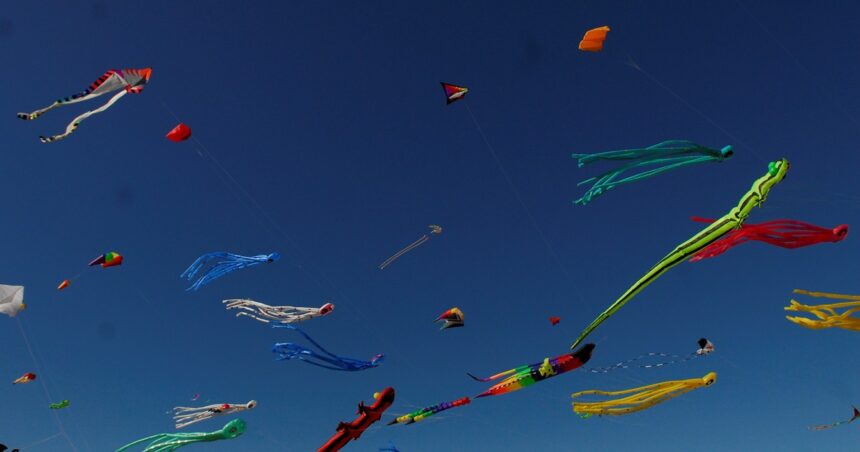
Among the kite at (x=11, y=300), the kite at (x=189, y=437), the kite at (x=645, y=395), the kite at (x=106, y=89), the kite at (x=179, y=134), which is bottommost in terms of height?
the kite at (x=645, y=395)

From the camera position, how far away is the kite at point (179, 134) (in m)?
26.4

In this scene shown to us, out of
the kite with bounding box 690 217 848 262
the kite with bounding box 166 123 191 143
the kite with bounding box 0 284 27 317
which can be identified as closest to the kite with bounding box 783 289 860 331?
the kite with bounding box 690 217 848 262

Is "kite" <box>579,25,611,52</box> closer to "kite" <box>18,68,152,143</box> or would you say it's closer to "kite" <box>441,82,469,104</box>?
"kite" <box>441,82,469,104</box>

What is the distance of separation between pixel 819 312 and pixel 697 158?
5.88 metres

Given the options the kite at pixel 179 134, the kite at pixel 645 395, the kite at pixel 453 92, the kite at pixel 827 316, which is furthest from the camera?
the kite at pixel 453 92

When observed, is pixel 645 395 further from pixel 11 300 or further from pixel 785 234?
pixel 11 300

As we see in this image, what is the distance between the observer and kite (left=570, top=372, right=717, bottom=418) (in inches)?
758

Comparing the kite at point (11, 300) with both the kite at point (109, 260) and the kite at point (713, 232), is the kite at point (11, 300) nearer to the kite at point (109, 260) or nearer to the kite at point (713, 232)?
the kite at point (109, 260)

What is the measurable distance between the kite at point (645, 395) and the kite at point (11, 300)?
28891mm

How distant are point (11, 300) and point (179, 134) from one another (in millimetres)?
12906

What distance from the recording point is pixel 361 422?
2295 cm

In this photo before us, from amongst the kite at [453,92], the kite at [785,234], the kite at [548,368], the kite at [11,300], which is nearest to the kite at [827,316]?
the kite at [785,234]

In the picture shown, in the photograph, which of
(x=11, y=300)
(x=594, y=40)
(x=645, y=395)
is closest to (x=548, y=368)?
(x=645, y=395)

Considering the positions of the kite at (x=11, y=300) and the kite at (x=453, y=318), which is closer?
the kite at (x=11, y=300)
